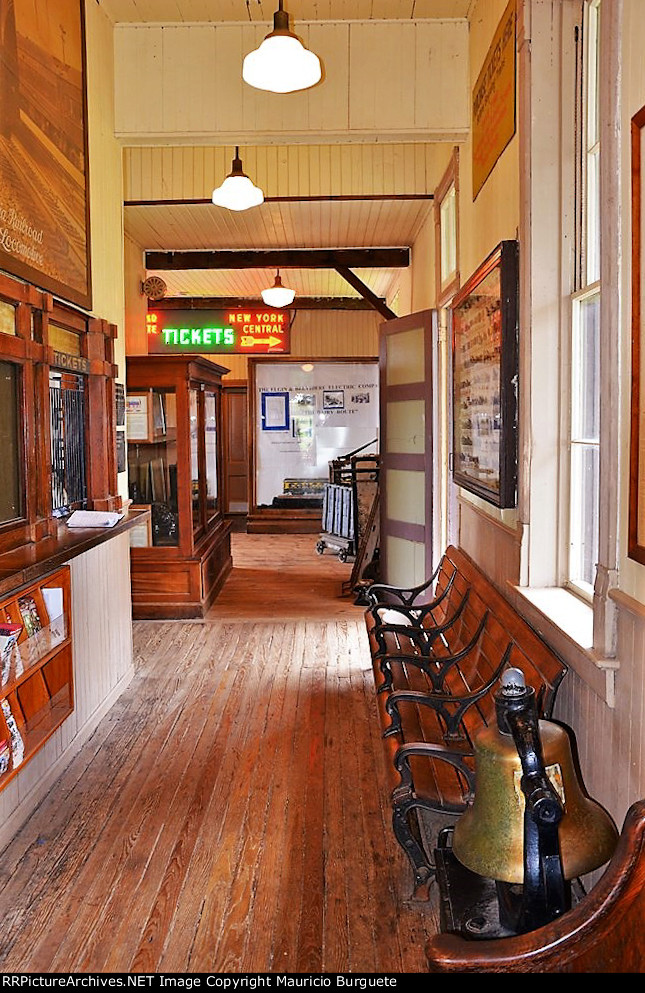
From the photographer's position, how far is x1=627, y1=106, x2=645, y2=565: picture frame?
2.05 m

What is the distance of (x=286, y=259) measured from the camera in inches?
356

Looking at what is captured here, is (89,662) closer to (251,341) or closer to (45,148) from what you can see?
(45,148)

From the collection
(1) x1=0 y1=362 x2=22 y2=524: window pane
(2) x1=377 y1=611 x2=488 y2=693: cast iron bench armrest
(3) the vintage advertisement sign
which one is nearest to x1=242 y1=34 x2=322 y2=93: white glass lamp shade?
(3) the vintage advertisement sign

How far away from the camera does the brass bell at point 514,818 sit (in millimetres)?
1754

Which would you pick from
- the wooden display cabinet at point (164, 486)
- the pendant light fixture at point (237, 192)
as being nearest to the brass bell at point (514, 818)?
the pendant light fixture at point (237, 192)

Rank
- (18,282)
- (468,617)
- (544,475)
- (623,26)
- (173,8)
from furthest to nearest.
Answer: (173,8) → (468,617) → (18,282) → (544,475) → (623,26)

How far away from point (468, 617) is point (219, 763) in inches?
53.8

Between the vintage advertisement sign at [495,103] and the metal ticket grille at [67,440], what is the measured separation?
2.36 m

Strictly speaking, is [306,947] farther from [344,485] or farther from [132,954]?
[344,485]

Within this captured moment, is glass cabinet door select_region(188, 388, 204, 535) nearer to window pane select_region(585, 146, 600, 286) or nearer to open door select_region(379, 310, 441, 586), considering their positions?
open door select_region(379, 310, 441, 586)

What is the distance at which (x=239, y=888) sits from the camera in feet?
9.55

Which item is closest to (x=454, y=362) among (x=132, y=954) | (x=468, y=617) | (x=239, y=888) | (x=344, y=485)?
(x=468, y=617)

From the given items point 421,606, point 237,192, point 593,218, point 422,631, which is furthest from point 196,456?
point 593,218

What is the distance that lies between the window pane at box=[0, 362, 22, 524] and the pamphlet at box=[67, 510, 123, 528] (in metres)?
0.66
